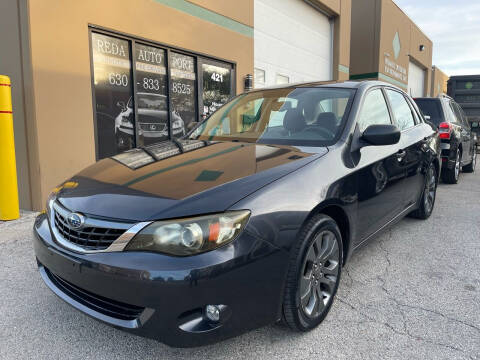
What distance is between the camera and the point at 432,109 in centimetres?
720

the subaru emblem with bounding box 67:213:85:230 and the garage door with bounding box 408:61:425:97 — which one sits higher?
the garage door with bounding box 408:61:425:97

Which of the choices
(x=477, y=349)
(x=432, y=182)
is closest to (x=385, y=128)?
(x=477, y=349)

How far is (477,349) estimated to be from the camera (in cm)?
208

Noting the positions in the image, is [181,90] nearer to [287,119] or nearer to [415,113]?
[415,113]

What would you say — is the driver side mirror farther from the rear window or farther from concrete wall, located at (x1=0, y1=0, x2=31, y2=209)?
the rear window

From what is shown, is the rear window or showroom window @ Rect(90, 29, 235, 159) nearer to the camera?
showroom window @ Rect(90, 29, 235, 159)

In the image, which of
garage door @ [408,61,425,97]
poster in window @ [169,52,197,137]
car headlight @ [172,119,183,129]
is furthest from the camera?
garage door @ [408,61,425,97]

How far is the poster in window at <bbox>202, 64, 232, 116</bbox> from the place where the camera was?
8.05 m

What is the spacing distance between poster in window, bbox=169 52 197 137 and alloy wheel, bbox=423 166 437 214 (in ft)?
14.3

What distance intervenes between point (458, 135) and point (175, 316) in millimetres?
7255

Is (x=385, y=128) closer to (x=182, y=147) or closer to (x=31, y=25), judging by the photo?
(x=182, y=147)

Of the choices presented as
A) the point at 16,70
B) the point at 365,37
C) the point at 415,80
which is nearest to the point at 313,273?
the point at 16,70

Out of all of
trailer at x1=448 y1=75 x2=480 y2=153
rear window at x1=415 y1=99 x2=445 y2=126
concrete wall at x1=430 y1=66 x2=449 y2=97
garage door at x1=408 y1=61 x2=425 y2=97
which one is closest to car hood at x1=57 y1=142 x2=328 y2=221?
rear window at x1=415 y1=99 x2=445 y2=126

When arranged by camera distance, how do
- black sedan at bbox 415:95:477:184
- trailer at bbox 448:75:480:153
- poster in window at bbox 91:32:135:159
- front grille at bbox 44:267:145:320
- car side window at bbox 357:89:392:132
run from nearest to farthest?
front grille at bbox 44:267:145:320 < car side window at bbox 357:89:392:132 < poster in window at bbox 91:32:135:159 < black sedan at bbox 415:95:477:184 < trailer at bbox 448:75:480:153
